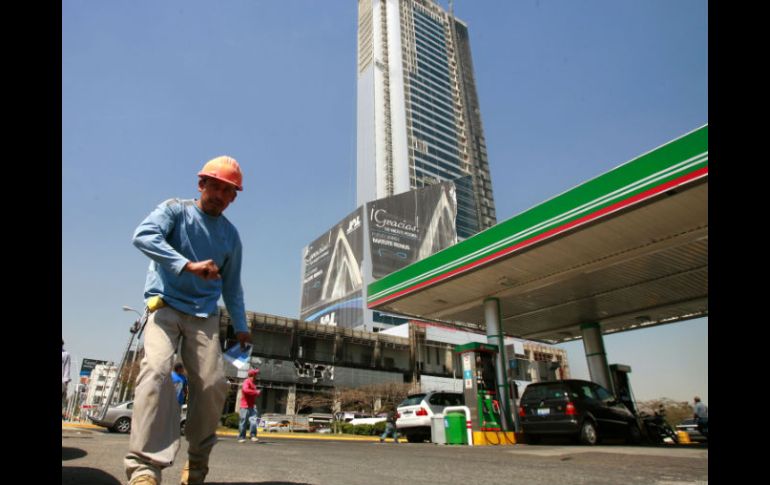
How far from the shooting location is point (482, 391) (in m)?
13.6

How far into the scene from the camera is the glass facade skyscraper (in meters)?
102

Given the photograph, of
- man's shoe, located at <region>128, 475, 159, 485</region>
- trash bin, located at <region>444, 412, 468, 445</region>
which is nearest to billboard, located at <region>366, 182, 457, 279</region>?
trash bin, located at <region>444, 412, 468, 445</region>

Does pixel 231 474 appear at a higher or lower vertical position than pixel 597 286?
lower

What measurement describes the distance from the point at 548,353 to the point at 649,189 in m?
66.4

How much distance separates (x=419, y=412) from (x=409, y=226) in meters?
67.0

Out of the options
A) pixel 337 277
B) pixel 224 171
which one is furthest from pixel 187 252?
pixel 337 277

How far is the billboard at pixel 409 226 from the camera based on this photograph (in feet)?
252

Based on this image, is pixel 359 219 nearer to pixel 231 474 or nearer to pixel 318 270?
pixel 318 270

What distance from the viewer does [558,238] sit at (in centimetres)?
1134

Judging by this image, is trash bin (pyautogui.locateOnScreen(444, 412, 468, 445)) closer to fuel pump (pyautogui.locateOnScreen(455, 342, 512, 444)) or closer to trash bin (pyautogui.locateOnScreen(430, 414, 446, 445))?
trash bin (pyautogui.locateOnScreen(430, 414, 446, 445))

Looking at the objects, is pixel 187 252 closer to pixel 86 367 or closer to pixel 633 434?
pixel 633 434

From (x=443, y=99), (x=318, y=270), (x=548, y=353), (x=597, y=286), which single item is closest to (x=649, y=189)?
(x=597, y=286)
